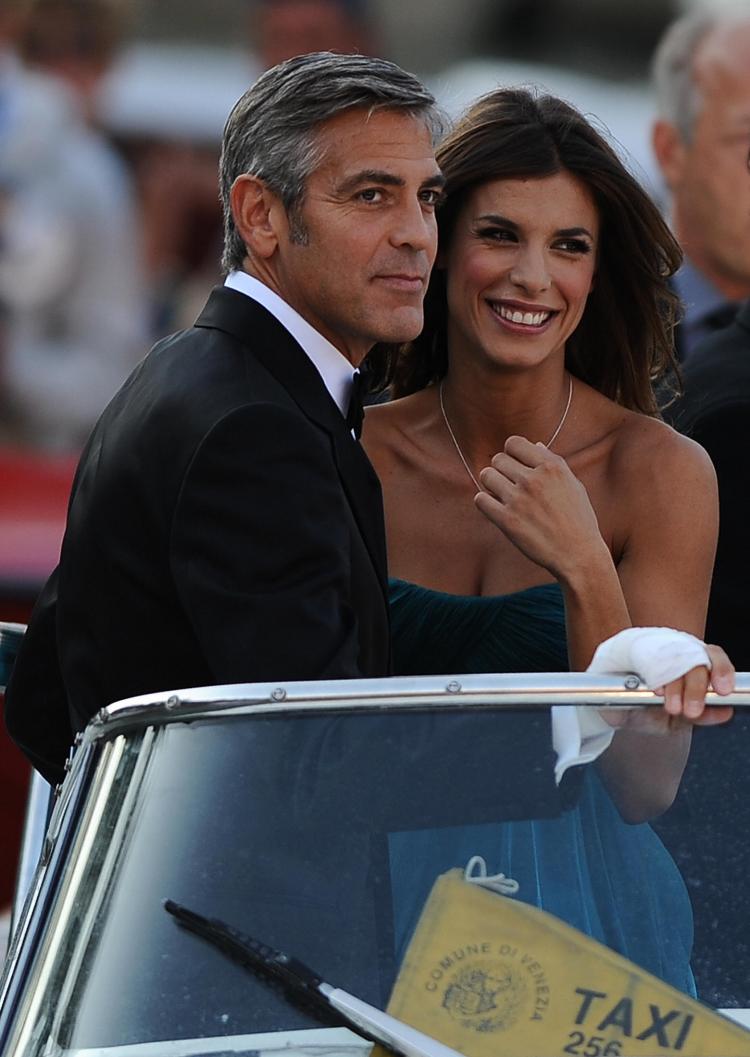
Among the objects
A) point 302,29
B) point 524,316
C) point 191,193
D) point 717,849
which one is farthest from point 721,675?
point 191,193

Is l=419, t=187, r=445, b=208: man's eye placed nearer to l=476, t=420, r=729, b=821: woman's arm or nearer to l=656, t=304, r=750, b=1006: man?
l=476, t=420, r=729, b=821: woman's arm

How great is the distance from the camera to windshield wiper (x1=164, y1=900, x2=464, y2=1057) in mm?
2217

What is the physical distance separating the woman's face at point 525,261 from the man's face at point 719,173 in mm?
2106

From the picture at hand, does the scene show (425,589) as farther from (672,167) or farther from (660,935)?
(672,167)

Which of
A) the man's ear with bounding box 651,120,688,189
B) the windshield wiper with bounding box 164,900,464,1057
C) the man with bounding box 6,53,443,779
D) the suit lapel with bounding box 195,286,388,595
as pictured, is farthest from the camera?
the man's ear with bounding box 651,120,688,189

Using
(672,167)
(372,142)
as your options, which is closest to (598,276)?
(372,142)

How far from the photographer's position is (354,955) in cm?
231

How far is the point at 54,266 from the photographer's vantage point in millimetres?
8023

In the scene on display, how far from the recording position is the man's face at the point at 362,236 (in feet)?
9.15

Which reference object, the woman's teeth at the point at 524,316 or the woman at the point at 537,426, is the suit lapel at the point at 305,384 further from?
the woman's teeth at the point at 524,316

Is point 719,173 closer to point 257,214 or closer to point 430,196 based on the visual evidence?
point 430,196

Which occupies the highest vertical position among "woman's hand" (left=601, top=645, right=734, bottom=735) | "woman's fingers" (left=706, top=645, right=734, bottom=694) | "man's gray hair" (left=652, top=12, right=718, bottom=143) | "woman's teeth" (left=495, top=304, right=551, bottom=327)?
"man's gray hair" (left=652, top=12, right=718, bottom=143)

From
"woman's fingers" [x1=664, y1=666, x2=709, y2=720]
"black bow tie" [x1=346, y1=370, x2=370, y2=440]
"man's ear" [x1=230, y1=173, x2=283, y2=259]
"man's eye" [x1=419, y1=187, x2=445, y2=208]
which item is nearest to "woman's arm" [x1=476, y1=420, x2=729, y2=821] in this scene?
"woman's fingers" [x1=664, y1=666, x2=709, y2=720]

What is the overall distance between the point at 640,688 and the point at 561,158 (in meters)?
1.31
